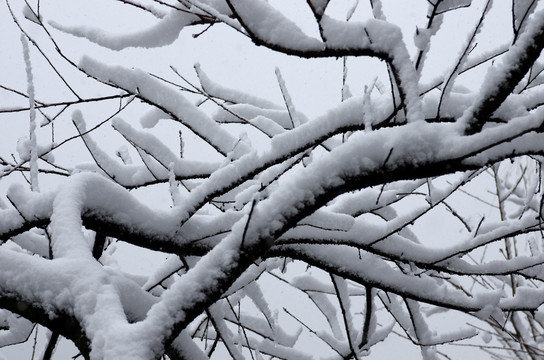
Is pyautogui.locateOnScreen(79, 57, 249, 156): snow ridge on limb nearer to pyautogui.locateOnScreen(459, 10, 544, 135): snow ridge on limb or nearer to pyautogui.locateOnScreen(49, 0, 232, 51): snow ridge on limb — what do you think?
pyautogui.locateOnScreen(49, 0, 232, 51): snow ridge on limb

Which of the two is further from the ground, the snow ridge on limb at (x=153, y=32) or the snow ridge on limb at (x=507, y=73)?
the snow ridge on limb at (x=153, y=32)

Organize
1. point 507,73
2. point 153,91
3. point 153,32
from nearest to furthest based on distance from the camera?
point 507,73, point 153,32, point 153,91

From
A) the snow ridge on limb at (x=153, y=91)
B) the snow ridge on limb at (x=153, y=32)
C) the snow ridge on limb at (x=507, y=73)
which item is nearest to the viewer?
the snow ridge on limb at (x=507, y=73)

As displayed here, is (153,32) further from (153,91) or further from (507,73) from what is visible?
(507,73)

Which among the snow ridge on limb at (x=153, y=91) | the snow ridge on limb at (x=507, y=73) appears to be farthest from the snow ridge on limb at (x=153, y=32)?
the snow ridge on limb at (x=507, y=73)

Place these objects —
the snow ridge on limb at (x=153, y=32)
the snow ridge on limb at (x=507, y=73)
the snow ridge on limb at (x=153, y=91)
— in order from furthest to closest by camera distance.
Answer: the snow ridge on limb at (x=153, y=91)
the snow ridge on limb at (x=153, y=32)
the snow ridge on limb at (x=507, y=73)

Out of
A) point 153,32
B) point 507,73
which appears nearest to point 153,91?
point 153,32

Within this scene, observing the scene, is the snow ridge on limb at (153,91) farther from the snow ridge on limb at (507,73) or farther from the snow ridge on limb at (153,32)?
the snow ridge on limb at (507,73)

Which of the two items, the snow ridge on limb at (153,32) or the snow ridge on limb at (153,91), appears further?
the snow ridge on limb at (153,91)

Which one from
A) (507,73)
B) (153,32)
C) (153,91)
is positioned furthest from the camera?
(153,91)

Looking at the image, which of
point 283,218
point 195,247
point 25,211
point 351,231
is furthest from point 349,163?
point 25,211

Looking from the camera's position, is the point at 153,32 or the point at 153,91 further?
the point at 153,91

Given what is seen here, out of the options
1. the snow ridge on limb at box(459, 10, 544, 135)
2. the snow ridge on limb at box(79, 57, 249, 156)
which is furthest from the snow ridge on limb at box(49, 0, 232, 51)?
the snow ridge on limb at box(459, 10, 544, 135)

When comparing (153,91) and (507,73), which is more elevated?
(153,91)
